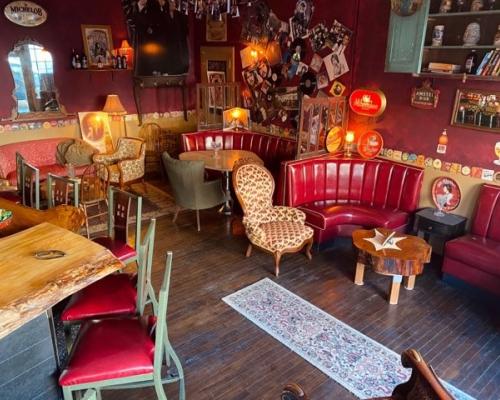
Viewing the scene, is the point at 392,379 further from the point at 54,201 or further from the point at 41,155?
the point at 41,155

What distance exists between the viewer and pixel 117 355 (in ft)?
6.83

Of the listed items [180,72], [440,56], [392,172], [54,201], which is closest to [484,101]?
[440,56]

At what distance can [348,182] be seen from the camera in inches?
211

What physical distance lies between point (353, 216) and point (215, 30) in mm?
4517

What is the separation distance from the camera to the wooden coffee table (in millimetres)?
3775

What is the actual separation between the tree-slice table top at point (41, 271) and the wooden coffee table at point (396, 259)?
98.1 inches

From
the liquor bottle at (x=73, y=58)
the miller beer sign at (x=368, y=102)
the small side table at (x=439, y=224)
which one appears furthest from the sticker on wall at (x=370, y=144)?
the liquor bottle at (x=73, y=58)

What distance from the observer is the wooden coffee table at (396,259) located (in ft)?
12.4

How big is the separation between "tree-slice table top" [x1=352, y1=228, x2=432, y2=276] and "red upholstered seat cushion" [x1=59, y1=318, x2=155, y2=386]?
2.38 m

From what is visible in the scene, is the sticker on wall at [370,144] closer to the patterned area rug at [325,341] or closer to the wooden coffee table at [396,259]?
the wooden coffee table at [396,259]

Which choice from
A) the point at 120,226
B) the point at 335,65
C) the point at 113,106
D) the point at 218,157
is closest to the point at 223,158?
the point at 218,157

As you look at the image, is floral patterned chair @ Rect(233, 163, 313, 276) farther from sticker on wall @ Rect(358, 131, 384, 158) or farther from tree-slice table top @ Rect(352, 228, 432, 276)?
sticker on wall @ Rect(358, 131, 384, 158)

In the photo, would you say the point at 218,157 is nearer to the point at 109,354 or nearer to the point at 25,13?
the point at 25,13

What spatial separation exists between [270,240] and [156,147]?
13.9 ft
